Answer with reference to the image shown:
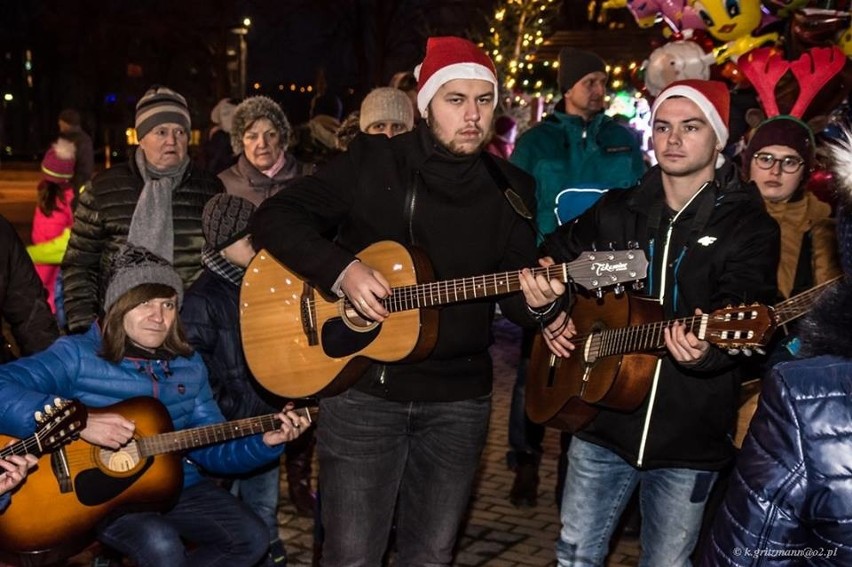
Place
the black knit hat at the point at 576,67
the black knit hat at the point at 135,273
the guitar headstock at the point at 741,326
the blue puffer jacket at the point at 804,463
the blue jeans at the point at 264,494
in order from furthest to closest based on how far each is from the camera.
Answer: the black knit hat at the point at 576,67, the blue jeans at the point at 264,494, the black knit hat at the point at 135,273, the guitar headstock at the point at 741,326, the blue puffer jacket at the point at 804,463

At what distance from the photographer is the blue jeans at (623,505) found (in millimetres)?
3961

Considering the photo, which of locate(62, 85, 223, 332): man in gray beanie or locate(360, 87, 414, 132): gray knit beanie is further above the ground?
locate(360, 87, 414, 132): gray knit beanie

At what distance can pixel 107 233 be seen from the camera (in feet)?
19.5

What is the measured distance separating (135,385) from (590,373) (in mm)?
2023

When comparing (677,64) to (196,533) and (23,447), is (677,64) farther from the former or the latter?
(23,447)

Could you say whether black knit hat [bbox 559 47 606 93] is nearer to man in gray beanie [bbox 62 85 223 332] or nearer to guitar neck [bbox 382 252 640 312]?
man in gray beanie [bbox 62 85 223 332]

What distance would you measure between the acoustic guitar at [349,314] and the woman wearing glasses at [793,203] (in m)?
1.53

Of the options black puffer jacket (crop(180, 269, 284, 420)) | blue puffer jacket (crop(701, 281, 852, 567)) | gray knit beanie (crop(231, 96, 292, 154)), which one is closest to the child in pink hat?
gray knit beanie (crop(231, 96, 292, 154))

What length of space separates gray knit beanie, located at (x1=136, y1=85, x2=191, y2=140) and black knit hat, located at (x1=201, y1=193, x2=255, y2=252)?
2.76 feet

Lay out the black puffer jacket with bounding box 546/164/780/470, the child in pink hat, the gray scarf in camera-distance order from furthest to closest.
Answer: the child in pink hat
the gray scarf
the black puffer jacket with bounding box 546/164/780/470

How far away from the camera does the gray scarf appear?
575 centimetres

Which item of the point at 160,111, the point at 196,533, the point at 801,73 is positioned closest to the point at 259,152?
the point at 160,111

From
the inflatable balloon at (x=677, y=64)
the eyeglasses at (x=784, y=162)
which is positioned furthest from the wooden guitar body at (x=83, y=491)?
the inflatable balloon at (x=677, y=64)

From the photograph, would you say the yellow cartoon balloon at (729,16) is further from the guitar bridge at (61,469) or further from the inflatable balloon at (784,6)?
Result: the guitar bridge at (61,469)
